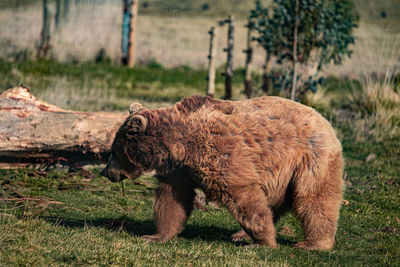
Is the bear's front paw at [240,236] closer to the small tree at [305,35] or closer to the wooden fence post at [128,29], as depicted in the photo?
the small tree at [305,35]

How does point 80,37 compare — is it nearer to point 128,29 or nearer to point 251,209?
point 128,29

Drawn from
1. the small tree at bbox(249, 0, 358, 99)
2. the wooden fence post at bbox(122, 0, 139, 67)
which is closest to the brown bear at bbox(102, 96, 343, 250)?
the small tree at bbox(249, 0, 358, 99)

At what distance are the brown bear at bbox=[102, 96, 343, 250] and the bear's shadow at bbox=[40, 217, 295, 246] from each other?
1.37ft

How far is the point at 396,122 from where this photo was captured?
12.3 metres

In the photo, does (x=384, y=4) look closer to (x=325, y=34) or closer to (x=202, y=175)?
(x=325, y=34)

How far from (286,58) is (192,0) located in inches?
3361

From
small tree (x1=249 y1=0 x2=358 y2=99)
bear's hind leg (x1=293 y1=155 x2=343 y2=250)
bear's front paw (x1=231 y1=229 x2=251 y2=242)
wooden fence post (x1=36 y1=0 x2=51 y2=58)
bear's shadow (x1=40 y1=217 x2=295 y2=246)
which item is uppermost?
small tree (x1=249 y1=0 x2=358 y2=99)

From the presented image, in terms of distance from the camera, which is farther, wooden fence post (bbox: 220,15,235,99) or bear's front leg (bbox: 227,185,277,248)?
wooden fence post (bbox: 220,15,235,99)

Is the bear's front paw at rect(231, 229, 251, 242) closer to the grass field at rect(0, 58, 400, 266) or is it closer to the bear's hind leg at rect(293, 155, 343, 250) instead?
the grass field at rect(0, 58, 400, 266)

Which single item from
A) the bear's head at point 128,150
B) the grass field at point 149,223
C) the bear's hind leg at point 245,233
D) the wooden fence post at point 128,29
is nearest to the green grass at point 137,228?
the grass field at point 149,223

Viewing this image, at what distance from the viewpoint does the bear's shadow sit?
614 cm

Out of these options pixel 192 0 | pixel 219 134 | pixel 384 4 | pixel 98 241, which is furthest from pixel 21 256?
pixel 192 0

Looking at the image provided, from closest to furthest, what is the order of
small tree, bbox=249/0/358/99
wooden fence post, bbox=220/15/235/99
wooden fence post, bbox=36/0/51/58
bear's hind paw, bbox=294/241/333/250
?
bear's hind paw, bbox=294/241/333/250
small tree, bbox=249/0/358/99
wooden fence post, bbox=220/15/235/99
wooden fence post, bbox=36/0/51/58

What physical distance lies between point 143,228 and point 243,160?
1.94m
